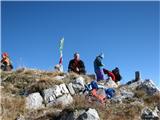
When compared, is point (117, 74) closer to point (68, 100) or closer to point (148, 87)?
point (148, 87)

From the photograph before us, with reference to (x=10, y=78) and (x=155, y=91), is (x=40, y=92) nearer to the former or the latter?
(x=10, y=78)

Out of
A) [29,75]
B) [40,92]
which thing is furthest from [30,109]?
[29,75]

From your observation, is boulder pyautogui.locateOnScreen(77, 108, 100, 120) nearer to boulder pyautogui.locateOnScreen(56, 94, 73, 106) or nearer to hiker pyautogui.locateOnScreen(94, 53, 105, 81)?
boulder pyautogui.locateOnScreen(56, 94, 73, 106)

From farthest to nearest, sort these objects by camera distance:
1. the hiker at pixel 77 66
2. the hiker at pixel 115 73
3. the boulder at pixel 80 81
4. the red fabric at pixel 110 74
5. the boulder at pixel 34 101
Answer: the hiker at pixel 115 73 → the red fabric at pixel 110 74 → the hiker at pixel 77 66 → the boulder at pixel 80 81 → the boulder at pixel 34 101

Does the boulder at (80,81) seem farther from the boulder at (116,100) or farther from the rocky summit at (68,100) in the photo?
the boulder at (116,100)

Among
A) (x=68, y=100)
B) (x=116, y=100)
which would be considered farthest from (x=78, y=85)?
(x=116, y=100)

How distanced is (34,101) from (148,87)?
18.8 ft

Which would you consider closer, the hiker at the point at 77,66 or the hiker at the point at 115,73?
the hiker at the point at 77,66

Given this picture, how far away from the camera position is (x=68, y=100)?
17.4 metres

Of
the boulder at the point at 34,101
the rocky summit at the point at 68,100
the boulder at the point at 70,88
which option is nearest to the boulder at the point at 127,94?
the rocky summit at the point at 68,100

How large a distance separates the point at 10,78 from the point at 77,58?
4.65 meters

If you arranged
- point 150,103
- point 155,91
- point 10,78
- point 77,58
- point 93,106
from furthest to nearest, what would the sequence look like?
1. point 77,58
2. point 10,78
3. point 155,91
4. point 150,103
5. point 93,106

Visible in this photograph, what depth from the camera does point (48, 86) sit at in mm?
18312

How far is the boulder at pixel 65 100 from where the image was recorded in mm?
17172
